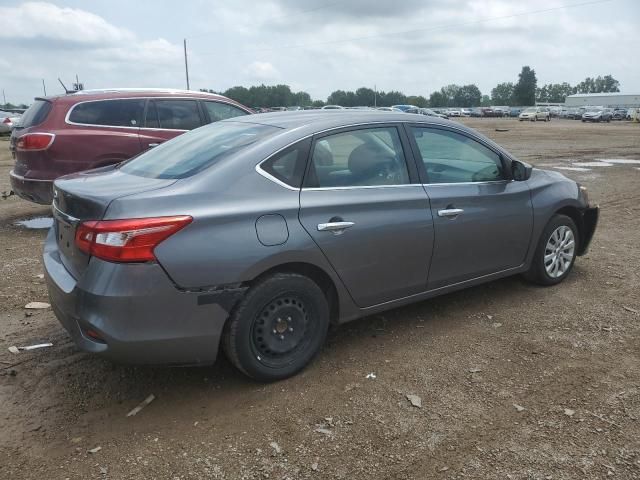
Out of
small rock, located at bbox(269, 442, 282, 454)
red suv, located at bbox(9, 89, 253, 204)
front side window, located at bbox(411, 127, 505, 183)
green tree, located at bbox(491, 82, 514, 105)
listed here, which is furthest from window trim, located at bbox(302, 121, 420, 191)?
green tree, located at bbox(491, 82, 514, 105)

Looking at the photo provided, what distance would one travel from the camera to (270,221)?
10.3ft

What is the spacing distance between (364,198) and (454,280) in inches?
42.7

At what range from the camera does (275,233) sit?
123 inches

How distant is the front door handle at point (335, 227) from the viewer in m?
3.33

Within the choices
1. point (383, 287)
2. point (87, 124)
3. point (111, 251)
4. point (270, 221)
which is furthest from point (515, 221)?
point (87, 124)

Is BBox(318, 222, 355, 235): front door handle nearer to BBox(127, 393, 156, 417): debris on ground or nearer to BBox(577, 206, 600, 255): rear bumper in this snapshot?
BBox(127, 393, 156, 417): debris on ground

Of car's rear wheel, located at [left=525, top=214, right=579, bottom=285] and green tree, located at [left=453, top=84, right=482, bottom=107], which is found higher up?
green tree, located at [left=453, top=84, right=482, bottom=107]

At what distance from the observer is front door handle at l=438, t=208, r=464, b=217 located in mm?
3932

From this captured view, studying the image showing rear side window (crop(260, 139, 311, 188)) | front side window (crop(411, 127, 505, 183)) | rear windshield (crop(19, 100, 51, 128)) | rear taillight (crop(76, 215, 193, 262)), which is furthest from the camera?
rear windshield (crop(19, 100, 51, 128))

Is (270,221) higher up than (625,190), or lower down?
higher up

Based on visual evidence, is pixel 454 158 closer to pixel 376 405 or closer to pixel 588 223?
pixel 588 223

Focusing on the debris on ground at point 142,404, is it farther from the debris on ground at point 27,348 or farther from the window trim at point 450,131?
the window trim at point 450,131

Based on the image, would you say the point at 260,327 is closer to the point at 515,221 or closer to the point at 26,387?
the point at 26,387

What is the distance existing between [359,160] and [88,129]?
4669 mm
